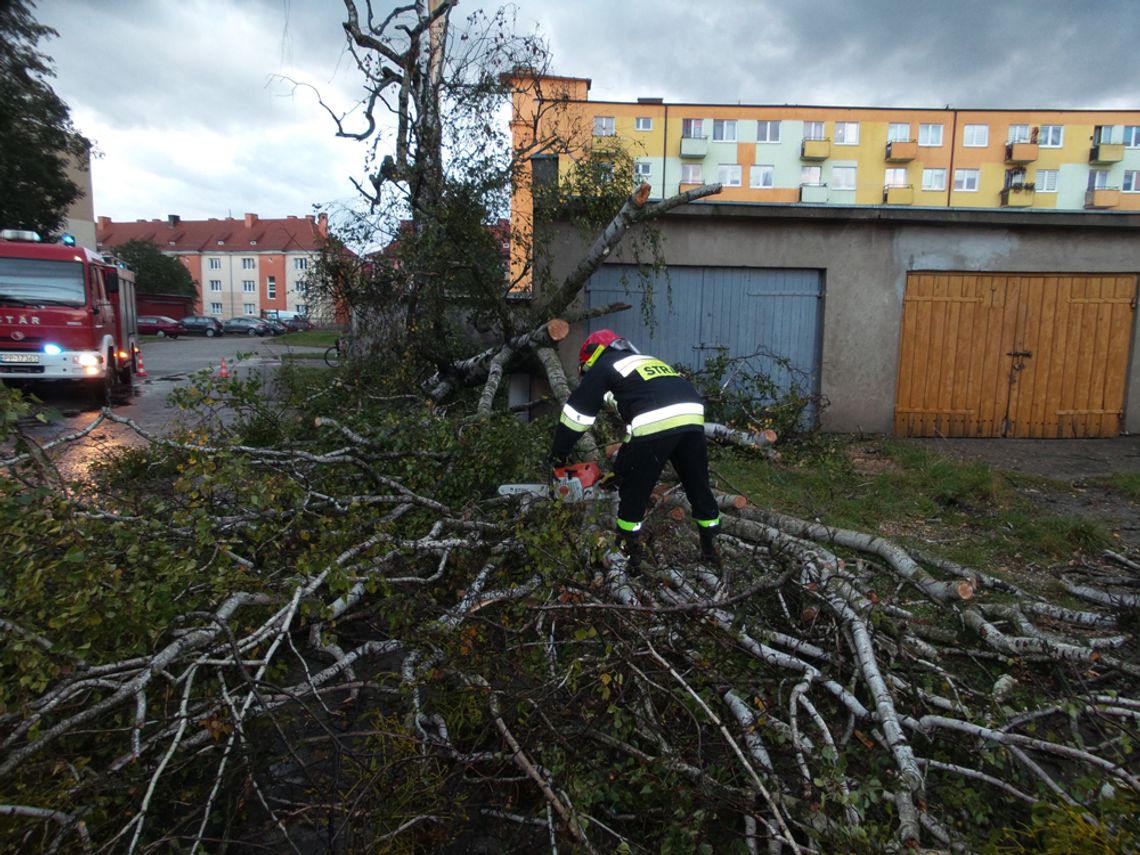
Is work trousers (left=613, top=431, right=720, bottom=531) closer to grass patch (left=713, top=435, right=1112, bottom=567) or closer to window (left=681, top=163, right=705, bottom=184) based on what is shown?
grass patch (left=713, top=435, right=1112, bottom=567)

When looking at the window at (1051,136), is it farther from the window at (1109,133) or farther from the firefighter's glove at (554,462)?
the firefighter's glove at (554,462)

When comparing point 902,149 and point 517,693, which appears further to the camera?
point 902,149

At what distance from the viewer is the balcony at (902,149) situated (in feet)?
128

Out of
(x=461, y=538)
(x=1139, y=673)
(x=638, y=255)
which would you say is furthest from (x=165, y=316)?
(x=1139, y=673)

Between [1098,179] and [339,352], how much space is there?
1939 inches

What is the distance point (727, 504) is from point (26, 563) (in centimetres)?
368

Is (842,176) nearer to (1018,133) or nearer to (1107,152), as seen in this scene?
(1018,133)

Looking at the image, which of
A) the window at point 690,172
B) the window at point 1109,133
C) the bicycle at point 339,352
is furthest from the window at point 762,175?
the bicycle at point 339,352

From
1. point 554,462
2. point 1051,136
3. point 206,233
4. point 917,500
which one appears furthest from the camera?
point 206,233

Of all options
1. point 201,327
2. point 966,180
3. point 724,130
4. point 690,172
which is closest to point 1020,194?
point 966,180

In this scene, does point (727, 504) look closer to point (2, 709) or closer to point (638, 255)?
point (2, 709)

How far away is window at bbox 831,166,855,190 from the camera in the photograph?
4009 centimetres

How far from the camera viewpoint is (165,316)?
4041 centimetres

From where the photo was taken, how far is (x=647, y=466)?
375 cm
